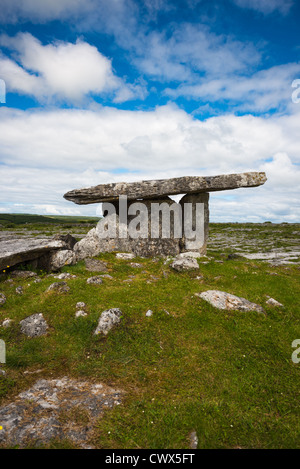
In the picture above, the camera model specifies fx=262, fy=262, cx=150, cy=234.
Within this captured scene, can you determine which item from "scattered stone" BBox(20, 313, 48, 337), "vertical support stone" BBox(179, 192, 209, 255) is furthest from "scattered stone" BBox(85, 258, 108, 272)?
"vertical support stone" BBox(179, 192, 209, 255)

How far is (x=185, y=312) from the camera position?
1188cm

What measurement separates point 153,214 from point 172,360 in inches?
589

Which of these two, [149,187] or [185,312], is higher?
[149,187]

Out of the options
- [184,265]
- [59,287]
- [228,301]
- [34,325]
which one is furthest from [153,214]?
[34,325]

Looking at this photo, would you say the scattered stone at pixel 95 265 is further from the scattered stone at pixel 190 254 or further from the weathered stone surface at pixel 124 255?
the scattered stone at pixel 190 254

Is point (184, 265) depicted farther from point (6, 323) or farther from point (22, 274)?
point (6, 323)

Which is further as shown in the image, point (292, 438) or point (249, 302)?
point (249, 302)

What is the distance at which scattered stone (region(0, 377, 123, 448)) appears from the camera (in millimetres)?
6102

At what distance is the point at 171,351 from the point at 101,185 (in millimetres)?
14942

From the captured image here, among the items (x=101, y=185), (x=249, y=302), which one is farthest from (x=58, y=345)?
(x=101, y=185)

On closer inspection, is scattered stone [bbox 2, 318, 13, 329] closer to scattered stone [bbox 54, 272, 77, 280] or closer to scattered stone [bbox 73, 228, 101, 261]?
scattered stone [bbox 54, 272, 77, 280]

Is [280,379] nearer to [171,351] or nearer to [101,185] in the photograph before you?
[171,351]

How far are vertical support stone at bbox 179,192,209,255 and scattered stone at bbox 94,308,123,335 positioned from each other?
1265 cm
